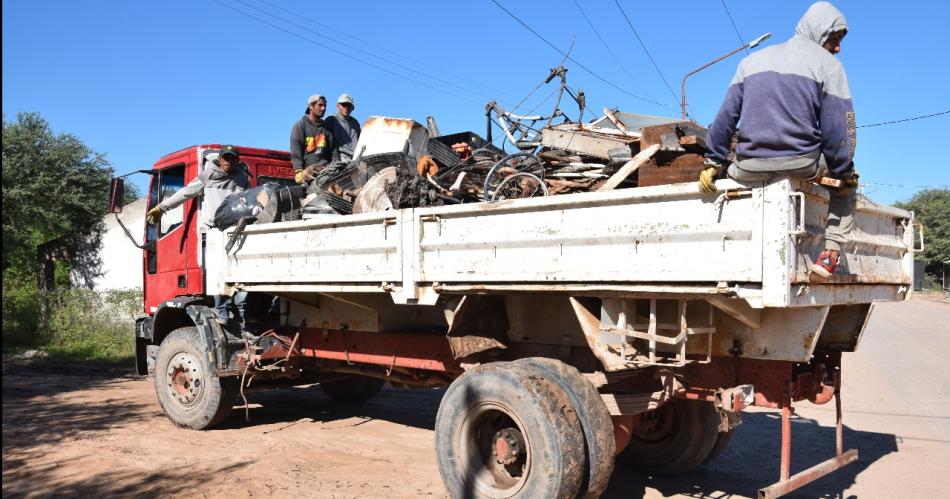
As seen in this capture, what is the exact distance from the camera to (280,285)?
584cm

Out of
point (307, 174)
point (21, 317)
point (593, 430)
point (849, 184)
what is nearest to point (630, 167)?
point (849, 184)

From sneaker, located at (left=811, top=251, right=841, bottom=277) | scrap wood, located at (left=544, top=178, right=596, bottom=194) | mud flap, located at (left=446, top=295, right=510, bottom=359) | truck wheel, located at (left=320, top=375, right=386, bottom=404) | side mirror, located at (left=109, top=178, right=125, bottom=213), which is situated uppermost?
side mirror, located at (left=109, top=178, right=125, bottom=213)

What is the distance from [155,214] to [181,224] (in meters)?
0.26

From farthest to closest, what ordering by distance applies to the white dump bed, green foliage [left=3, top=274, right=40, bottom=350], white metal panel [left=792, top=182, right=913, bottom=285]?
green foliage [left=3, top=274, right=40, bottom=350], white metal panel [left=792, top=182, right=913, bottom=285], the white dump bed

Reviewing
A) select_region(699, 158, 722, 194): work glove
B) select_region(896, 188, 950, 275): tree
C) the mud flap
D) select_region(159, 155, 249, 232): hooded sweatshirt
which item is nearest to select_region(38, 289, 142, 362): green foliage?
select_region(159, 155, 249, 232): hooded sweatshirt

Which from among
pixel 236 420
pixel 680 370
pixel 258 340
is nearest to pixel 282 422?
pixel 236 420

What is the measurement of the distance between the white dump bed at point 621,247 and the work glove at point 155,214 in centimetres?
213

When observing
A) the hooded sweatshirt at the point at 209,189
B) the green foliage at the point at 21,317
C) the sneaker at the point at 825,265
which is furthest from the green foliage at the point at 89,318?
the sneaker at the point at 825,265

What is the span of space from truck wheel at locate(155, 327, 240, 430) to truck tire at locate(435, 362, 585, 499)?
2.98 metres

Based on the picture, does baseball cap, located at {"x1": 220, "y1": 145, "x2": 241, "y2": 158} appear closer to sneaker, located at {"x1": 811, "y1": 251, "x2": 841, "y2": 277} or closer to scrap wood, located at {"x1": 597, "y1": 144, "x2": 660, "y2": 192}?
scrap wood, located at {"x1": 597, "y1": 144, "x2": 660, "y2": 192}

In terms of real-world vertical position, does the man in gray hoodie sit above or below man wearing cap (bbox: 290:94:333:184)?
below

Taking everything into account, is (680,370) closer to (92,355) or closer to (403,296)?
(403,296)

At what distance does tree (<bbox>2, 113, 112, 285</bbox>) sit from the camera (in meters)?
17.1

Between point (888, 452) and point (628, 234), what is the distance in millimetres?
3975
